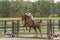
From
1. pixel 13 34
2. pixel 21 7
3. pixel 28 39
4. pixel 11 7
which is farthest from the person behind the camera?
pixel 11 7

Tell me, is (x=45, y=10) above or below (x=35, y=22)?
below

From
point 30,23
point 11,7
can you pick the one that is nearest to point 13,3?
point 11,7

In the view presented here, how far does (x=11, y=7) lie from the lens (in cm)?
4325

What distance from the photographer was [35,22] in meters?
13.2

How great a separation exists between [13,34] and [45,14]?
3053 centimetres

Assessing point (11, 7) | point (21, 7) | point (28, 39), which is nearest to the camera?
point (28, 39)

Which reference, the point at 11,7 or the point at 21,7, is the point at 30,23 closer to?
the point at 21,7

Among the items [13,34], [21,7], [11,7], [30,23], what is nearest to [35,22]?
[30,23]

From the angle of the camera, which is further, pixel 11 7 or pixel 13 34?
pixel 11 7

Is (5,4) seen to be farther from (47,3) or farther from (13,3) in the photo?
(47,3)

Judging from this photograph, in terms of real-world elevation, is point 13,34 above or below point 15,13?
above

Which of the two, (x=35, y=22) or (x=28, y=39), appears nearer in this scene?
(x=28, y=39)

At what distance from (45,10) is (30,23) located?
30.8 metres

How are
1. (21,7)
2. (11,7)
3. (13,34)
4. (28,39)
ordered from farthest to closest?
(11,7)
(21,7)
(13,34)
(28,39)
